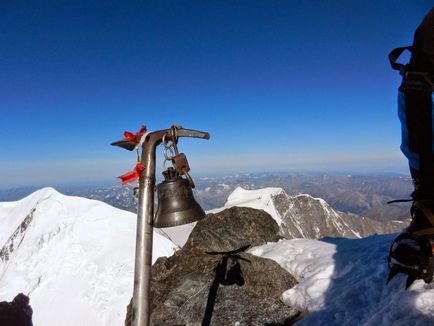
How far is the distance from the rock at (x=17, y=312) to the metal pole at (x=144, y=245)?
133ft

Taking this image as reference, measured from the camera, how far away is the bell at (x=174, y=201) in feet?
12.5

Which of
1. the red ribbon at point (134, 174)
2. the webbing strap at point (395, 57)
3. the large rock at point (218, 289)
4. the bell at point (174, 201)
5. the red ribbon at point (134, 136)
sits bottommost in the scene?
the large rock at point (218, 289)

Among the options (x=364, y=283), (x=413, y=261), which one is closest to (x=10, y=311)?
(x=364, y=283)

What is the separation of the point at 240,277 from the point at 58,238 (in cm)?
4829

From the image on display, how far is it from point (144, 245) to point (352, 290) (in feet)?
18.2

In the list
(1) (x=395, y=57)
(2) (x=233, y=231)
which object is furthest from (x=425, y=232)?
(2) (x=233, y=231)

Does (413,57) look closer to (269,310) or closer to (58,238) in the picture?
(269,310)

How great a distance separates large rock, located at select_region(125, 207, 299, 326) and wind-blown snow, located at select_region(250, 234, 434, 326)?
60 cm

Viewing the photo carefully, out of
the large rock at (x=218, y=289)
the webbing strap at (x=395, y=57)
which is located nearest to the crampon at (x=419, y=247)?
the webbing strap at (x=395, y=57)

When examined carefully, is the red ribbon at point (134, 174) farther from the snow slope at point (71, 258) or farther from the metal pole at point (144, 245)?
the snow slope at point (71, 258)

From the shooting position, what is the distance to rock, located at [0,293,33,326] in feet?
118

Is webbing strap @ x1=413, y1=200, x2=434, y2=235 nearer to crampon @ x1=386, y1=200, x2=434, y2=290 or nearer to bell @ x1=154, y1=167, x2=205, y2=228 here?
crampon @ x1=386, y1=200, x2=434, y2=290

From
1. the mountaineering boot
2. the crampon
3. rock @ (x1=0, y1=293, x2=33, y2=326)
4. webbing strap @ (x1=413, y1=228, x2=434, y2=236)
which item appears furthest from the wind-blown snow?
rock @ (x1=0, y1=293, x2=33, y2=326)

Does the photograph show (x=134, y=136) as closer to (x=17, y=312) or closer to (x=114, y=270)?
(x=114, y=270)
